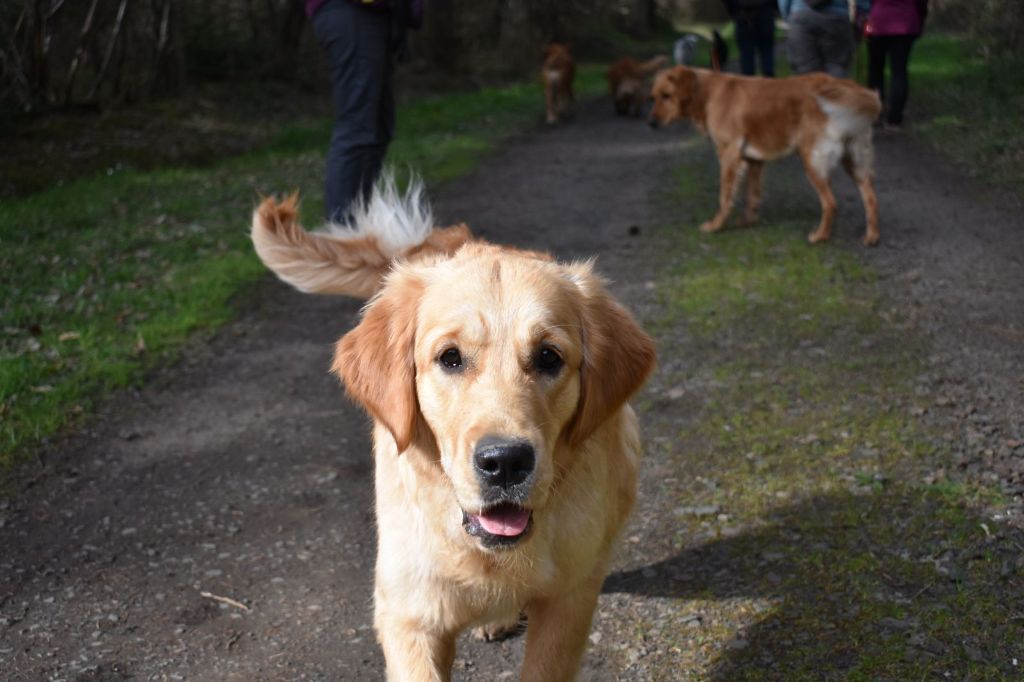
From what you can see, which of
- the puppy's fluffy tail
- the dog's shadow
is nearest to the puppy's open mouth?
the dog's shadow

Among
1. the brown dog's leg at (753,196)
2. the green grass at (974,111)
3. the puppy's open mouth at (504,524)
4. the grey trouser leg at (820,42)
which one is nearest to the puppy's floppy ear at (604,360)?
the puppy's open mouth at (504,524)

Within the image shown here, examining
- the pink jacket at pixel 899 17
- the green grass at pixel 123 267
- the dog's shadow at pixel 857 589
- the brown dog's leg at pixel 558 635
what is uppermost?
the pink jacket at pixel 899 17

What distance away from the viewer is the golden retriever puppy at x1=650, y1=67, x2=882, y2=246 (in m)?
7.93

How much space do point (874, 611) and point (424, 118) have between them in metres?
12.3

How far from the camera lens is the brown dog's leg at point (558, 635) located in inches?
111

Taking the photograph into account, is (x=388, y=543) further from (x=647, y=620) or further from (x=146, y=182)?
(x=146, y=182)

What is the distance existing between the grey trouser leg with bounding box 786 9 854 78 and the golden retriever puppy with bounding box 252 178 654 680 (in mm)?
8860

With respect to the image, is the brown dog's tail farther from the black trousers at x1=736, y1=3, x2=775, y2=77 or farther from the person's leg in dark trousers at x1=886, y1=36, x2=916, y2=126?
the person's leg in dark trousers at x1=886, y1=36, x2=916, y2=126

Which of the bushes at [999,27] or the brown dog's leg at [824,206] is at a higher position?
the bushes at [999,27]

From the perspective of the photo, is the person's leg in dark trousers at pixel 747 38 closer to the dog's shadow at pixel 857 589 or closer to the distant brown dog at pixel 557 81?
the distant brown dog at pixel 557 81

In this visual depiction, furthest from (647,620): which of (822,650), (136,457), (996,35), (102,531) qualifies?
(996,35)

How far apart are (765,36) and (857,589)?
11121 mm

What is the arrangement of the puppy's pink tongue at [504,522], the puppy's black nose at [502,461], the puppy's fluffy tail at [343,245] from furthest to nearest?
the puppy's fluffy tail at [343,245]
the puppy's pink tongue at [504,522]
the puppy's black nose at [502,461]

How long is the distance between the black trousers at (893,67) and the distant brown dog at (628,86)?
→ 3776 millimetres
